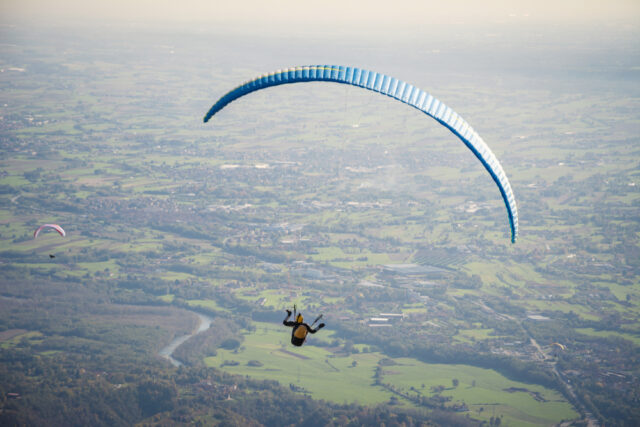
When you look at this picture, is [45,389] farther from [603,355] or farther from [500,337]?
[603,355]

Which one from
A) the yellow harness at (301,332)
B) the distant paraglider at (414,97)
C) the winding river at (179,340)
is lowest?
the winding river at (179,340)

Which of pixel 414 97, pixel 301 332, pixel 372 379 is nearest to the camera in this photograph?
pixel 301 332

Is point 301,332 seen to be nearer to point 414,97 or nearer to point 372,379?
point 414,97

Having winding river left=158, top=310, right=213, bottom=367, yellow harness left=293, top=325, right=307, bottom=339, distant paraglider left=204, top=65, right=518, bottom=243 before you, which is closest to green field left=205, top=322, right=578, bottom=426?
winding river left=158, top=310, right=213, bottom=367

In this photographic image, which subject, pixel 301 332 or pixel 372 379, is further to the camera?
pixel 372 379

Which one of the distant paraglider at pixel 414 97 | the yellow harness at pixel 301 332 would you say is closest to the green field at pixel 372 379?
the distant paraglider at pixel 414 97

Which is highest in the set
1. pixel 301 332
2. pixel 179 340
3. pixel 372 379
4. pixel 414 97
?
pixel 414 97

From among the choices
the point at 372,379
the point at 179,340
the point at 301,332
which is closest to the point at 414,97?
the point at 301,332

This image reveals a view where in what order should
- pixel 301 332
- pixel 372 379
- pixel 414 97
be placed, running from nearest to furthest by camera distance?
pixel 301 332 < pixel 414 97 < pixel 372 379

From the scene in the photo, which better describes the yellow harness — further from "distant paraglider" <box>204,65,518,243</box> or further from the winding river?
the winding river

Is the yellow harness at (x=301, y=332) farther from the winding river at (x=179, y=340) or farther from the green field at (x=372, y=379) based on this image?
the winding river at (x=179, y=340)
